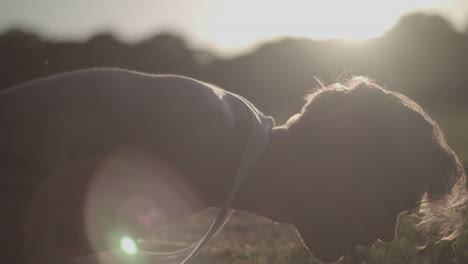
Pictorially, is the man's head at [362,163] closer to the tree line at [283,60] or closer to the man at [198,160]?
the man at [198,160]

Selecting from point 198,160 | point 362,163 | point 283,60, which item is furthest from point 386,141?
point 283,60

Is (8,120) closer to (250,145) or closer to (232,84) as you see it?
(250,145)

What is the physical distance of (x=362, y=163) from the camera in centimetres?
316

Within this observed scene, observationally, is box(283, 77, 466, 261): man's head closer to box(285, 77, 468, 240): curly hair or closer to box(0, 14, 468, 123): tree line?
box(285, 77, 468, 240): curly hair

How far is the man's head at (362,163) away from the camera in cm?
315

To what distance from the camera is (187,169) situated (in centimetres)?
298

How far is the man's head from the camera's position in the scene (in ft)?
10.3

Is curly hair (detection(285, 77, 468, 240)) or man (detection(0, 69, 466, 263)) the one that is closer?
man (detection(0, 69, 466, 263))

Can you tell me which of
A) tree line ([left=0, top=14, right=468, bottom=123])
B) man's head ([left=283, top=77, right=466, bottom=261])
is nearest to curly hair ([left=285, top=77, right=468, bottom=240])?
man's head ([left=283, top=77, right=466, bottom=261])

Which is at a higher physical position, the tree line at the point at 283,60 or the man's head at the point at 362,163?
the tree line at the point at 283,60

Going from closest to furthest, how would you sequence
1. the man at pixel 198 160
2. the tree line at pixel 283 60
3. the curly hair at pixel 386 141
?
the man at pixel 198 160 → the curly hair at pixel 386 141 → the tree line at pixel 283 60

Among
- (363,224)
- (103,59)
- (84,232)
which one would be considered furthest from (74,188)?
(103,59)

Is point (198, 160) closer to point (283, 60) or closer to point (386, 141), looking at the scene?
point (386, 141)

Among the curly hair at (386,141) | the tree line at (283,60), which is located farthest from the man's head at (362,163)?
the tree line at (283,60)
